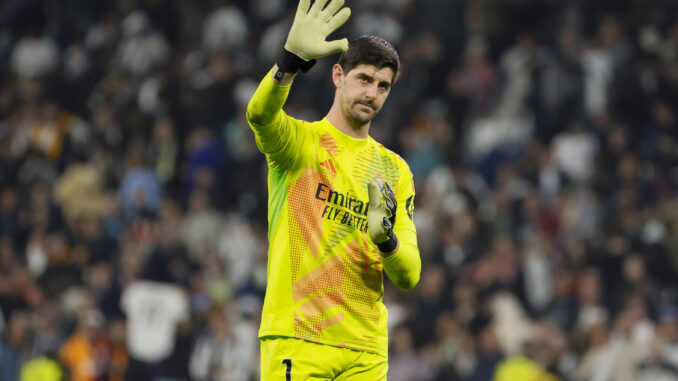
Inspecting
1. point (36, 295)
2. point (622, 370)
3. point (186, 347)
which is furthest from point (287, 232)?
point (36, 295)

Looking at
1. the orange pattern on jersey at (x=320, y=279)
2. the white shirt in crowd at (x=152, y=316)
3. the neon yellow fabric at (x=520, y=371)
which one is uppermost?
the orange pattern on jersey at (x=320, y=279)

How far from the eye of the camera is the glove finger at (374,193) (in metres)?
4.77

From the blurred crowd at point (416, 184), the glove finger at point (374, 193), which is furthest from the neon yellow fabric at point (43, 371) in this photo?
the glove finger at point (374, 193)

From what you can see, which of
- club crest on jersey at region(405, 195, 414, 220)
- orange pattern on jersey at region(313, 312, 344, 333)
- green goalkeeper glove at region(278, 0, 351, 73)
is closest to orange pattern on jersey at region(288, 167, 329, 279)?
orange pattern on jersey at region(313, 312, 344, 333)

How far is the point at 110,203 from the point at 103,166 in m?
0.90

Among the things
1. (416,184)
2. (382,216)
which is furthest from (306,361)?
(416,184)

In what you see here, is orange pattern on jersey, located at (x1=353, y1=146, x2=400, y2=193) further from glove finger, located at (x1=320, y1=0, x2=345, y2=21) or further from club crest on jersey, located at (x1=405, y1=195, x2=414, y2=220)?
glove finger, located at (x1=320, y1=0, x2=345, y2=21)

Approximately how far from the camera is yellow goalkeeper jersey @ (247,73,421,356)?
4973 millimetres

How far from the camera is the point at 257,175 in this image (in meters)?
14.9

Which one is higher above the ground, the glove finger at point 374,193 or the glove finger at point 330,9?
the glove finger at point 330,9

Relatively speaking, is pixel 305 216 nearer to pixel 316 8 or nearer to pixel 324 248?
pixel 324 248

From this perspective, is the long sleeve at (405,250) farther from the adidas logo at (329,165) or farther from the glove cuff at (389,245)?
the adidas logo at (329,165)

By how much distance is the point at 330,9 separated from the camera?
484 cm

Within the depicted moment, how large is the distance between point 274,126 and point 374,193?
21.0 inches
